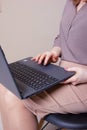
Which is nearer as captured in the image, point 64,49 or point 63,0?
point 64,49

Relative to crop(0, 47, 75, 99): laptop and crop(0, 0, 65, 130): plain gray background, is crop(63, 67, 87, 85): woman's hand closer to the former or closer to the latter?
crop(0, 47, 75, 99): laptop

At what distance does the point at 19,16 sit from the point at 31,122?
89cm

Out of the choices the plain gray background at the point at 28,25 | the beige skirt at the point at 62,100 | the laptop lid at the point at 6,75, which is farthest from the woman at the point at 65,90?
the plain gray background at the point at 28,25

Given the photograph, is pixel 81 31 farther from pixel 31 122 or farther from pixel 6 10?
pixel 6 10

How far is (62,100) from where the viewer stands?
811 millimetres

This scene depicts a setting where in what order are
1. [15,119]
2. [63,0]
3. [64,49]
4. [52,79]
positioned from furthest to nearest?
[63,0] < [64,49] < [15,119] < [52,79]

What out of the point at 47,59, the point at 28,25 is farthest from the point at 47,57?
the point at 28,25

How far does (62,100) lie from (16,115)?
20 centimetres

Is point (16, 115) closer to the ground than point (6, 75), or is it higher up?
closer to the ground

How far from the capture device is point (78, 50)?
3.16 ft

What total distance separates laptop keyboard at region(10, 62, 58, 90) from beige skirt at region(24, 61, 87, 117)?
6 centimetres

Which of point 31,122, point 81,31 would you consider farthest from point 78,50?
point 31,122

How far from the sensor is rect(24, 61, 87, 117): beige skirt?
81 centimetres

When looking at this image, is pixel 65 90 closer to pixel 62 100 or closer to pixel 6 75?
pixel 62 100
